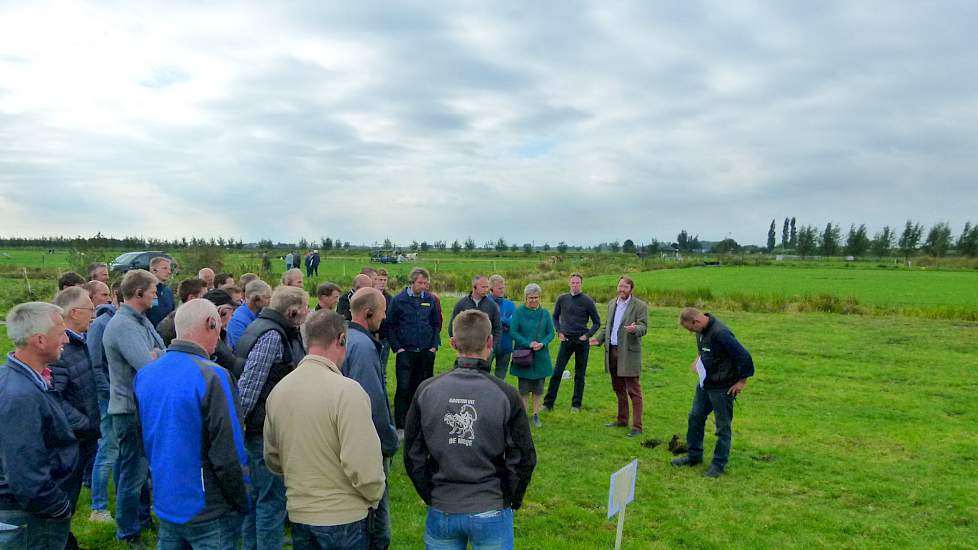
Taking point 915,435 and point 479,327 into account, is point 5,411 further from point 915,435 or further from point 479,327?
point 915,435

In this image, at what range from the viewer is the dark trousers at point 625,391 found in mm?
8648

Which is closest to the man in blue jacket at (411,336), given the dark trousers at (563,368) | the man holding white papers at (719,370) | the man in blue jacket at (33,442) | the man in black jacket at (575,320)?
the man in black jacket at (575,320)

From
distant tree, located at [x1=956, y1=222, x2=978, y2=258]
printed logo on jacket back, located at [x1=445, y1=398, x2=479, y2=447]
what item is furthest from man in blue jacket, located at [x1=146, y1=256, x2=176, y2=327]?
distant tree, located at [x1=956, y1=222, x2=978, y2=258]

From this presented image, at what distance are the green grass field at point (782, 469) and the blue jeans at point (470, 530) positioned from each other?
2.21m

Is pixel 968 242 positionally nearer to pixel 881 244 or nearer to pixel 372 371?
pixel 881 244

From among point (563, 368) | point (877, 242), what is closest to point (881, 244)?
point (877, 242)

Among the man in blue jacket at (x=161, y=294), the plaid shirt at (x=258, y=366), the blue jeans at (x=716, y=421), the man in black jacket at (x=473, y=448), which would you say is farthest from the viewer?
the man in blue jacket at (x=161, y=294)

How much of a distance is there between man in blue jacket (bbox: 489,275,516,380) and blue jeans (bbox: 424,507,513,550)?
5358 millimetres

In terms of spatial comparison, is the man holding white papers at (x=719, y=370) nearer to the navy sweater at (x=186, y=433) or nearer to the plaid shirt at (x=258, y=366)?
the plaid shirt at (x=258, y=366)

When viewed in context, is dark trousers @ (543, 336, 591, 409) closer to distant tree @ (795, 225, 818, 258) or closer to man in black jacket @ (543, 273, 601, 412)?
man in black jacket @ (543, 273, 601, 412)

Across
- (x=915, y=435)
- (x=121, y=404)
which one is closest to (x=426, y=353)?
(x=121, y=404)

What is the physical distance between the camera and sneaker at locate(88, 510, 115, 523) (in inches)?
212

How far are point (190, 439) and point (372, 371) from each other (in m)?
1.21

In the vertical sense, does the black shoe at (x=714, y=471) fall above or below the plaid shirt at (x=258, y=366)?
below
